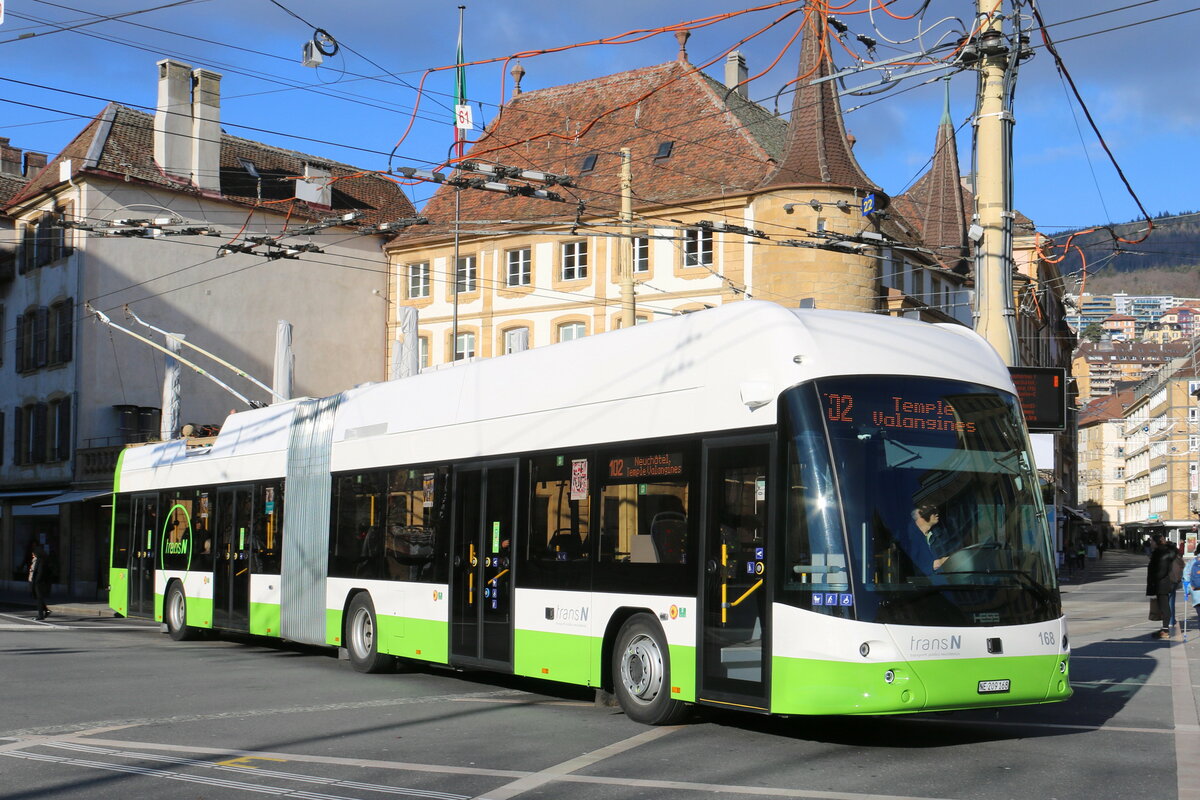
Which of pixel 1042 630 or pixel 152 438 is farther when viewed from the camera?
pixel 152 438

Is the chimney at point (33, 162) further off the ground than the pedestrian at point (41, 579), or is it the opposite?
the chimney at point (33, 162)

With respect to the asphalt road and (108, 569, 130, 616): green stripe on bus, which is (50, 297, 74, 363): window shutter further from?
the asphalt road

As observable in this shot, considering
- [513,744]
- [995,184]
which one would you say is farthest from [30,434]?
[513,744]

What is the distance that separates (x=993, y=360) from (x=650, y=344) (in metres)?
2.78

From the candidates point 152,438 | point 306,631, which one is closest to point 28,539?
point 152,438

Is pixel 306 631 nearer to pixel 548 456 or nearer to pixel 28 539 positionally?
pixel 548 456

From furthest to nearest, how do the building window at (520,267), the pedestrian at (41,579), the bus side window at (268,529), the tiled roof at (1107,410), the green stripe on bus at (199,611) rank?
the tiled roof at (1107,410), the building window at (520,267), the pedestrian at (41,579), the green stripe on bus at (199,611), the bus side window at (268,529)

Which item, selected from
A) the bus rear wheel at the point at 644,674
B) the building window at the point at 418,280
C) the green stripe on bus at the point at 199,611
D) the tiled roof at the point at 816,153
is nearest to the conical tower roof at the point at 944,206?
the tiled roof at the point at 816,153

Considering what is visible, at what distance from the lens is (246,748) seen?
33.7ft

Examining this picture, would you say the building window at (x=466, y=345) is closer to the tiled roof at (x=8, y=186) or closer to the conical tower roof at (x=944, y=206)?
the tiled roof at (x=8, y=186)

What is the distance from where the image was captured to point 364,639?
646 inches

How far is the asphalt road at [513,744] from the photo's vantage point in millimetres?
8586

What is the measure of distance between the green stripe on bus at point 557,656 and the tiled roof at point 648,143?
29.4m

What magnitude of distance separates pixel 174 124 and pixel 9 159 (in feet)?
46.5
